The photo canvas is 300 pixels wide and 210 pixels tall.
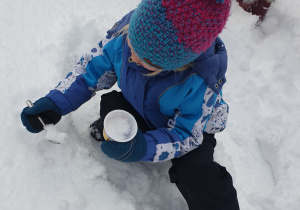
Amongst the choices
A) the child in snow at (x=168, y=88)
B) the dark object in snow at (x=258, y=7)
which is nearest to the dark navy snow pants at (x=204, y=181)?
the child in snow at (x=168, y=88)

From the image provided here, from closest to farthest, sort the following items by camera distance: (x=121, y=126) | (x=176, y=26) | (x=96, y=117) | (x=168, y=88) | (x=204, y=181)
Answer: (x=176, y=26) → (x=121, y=126) → (x=168, y=88) → (x=204, y=181) → (x=96, y=117)

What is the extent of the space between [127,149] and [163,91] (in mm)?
292

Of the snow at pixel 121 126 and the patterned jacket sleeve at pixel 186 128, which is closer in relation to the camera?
the snow at pixel 121 126

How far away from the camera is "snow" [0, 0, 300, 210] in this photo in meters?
1.32

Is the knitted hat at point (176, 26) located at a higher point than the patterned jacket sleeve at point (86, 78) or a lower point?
higher

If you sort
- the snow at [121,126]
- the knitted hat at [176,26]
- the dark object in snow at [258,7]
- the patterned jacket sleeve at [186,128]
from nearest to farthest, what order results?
the knitted hat at [176,26]
the snow at [121,126]
the patterned jacket sleeve at [186,128]
the dark object in snow at [258,7]

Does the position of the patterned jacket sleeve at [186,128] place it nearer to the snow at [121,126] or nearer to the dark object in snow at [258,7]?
the snow at [121,126]

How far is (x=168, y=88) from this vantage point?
1.24 m

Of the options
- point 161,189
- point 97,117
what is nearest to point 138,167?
point 161,189

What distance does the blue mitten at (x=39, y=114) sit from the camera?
4.17ft

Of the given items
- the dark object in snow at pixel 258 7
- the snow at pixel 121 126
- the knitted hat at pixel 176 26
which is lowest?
the dark object in snow at pixel 258 7

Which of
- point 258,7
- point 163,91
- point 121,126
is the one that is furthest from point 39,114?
point 258,7

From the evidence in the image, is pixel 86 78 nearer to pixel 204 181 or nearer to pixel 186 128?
pixel 186 128

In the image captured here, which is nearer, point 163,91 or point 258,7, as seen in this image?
point 163,91
